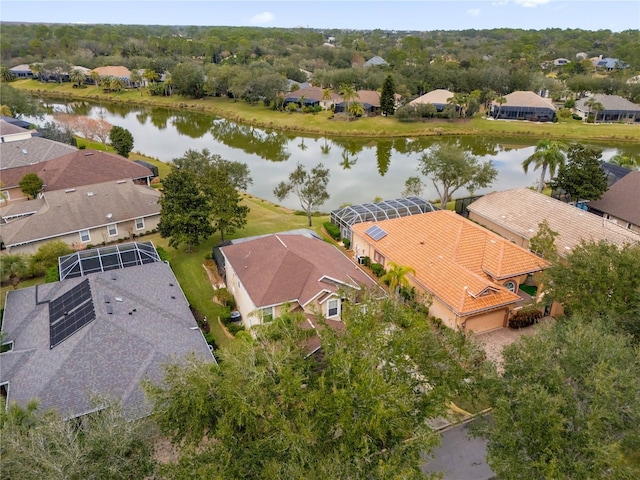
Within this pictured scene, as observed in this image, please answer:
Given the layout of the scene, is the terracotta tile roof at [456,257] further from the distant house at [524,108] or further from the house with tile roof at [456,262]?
the distant house at [524,108]

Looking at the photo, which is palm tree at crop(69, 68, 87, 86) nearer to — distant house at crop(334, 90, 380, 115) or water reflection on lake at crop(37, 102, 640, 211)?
water reflection on lake at crop(37, 102, 640, 211)

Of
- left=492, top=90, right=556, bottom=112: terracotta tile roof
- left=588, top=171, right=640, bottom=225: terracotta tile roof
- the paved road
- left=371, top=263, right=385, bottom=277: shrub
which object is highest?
left=492, top=90, right=556, bottom=112: terracotta tile roof

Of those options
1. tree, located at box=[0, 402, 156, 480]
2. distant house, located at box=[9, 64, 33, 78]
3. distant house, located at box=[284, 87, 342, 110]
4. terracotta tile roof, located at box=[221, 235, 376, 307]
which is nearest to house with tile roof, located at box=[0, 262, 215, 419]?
tree, located at box=[0, 402, 156, 480]

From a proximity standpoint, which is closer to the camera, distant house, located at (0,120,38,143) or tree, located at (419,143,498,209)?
tree, located at (419,143,498,209)

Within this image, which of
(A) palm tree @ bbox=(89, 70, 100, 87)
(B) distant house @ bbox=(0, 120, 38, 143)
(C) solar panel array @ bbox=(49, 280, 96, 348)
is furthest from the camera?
(A) palm tree @ bbox=(89, 70, 100, 87)

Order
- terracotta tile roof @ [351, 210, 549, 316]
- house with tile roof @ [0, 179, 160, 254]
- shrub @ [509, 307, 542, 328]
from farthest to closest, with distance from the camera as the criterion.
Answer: house with tile roof @ [0, 179, 160, 254] < shrub @ [509, 307, 542, 328] < terracotta tile roof @ [351, 210, 549, 316]

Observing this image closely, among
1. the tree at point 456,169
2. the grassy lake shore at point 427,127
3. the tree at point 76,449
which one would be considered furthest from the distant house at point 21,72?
the tree at point 76,449

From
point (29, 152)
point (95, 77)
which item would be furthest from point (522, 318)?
point (95, 77)
